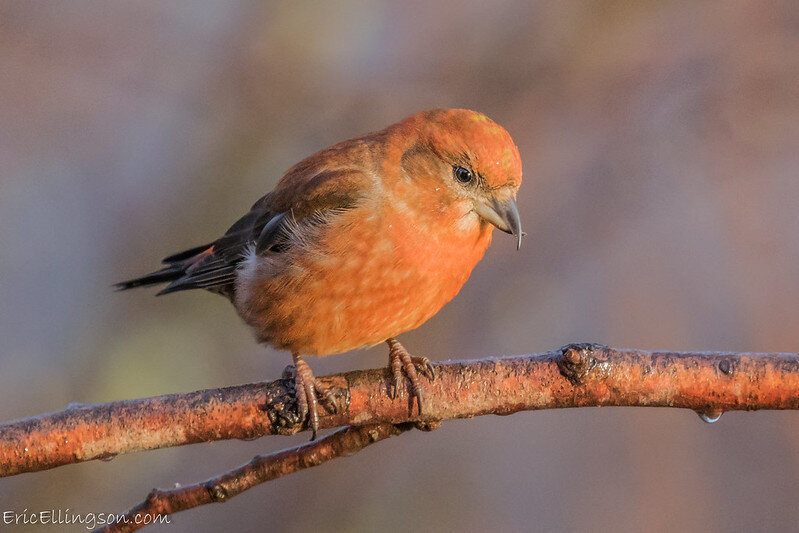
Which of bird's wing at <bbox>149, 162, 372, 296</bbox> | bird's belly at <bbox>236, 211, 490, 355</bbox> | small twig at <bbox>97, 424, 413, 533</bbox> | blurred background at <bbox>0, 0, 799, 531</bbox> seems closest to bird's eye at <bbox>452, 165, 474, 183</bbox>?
bird's belly at <bbox>236, 211, 490, 355</bbox>

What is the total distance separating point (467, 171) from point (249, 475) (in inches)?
58.2

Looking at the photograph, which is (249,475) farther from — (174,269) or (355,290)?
(174,269)

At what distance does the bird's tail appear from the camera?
454 centimetres

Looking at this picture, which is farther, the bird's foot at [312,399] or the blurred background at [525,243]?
the blurred background at [525,243]

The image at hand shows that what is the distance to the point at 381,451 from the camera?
5.93 m

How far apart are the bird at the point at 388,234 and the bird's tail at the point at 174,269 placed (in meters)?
0.67

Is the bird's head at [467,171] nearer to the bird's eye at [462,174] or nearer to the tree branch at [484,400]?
the bird's eye at [462,174]

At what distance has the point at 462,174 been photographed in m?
3.72

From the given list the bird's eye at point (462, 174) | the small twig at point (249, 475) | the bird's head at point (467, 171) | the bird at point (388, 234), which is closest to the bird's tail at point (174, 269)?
the bird at point (388, 234)

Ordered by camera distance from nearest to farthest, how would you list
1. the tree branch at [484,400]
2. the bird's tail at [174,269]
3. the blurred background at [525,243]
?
the tree branch at [484,400]
the bird's tail at [174,269]
the blurred background at [525,243]

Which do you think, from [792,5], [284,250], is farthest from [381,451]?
[792,5]

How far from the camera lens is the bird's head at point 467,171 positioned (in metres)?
3.65

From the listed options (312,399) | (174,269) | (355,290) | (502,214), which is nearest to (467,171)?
(502,214)

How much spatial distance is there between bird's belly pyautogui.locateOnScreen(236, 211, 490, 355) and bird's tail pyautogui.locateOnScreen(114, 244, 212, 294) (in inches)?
31.3
